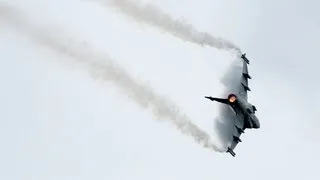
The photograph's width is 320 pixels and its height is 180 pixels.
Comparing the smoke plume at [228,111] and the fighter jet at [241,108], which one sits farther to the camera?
the smoke plume at [228,111]

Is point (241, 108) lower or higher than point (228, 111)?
lower

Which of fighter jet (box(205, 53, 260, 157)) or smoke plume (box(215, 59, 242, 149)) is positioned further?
smoke plume (box(215, 59, 242, 149))

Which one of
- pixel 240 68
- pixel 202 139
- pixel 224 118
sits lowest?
pixel 202 139

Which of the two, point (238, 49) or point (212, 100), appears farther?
point (238, 49)

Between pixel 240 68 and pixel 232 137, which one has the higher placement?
pixel 240 68

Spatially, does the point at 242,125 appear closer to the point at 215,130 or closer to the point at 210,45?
the point at 215,130

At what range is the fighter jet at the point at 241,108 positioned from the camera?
93812mm

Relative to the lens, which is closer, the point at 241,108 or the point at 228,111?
the point at 241,108

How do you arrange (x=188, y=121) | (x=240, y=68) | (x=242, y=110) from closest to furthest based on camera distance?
1. (x=188, y=121)
2. (x=242, y=110)
3. (x=240, y=68)

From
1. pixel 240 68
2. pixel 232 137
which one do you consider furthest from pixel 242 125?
pixel 240 68

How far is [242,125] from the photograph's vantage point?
98.2 meters

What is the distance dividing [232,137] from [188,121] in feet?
30.6

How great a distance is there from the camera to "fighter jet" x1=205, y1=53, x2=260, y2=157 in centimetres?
9381

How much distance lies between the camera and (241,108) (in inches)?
3777
